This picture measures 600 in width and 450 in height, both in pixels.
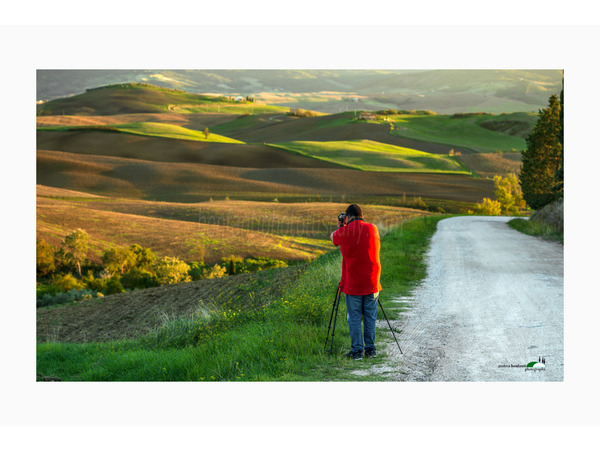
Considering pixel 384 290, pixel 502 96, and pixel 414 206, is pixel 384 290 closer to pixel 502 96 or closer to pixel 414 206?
pixel 414 206

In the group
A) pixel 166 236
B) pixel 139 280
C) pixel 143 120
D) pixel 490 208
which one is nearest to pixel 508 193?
pixel 490 208

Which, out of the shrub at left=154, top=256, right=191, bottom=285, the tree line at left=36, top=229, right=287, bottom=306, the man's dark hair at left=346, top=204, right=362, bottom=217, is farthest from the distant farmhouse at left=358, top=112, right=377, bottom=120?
the man's dark hair at left=346, top=204, right=362, bottom=217

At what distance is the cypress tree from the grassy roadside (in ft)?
53.2

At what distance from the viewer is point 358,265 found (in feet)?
20.6

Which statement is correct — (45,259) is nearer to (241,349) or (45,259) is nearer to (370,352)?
(241,349)

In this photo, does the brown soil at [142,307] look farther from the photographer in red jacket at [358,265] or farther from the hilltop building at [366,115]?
the hilltop building at [366,115]

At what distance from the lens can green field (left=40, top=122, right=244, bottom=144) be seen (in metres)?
48.8

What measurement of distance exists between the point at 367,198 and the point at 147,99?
24.4 m

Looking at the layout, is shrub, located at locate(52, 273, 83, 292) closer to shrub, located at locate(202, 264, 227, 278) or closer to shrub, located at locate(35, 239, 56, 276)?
shrub, located at locate(35, 239, 56, 276)

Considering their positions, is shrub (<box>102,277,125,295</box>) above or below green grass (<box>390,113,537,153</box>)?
below

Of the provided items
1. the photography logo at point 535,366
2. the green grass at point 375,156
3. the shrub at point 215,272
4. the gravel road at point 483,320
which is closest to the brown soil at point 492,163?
the green grass at point 375,156

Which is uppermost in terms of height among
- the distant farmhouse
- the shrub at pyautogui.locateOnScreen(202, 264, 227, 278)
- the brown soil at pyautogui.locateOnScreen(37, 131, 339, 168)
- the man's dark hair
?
the distant farmhouse

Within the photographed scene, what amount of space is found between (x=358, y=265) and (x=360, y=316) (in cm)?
75

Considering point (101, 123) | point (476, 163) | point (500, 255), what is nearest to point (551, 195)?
point (500, 255)
